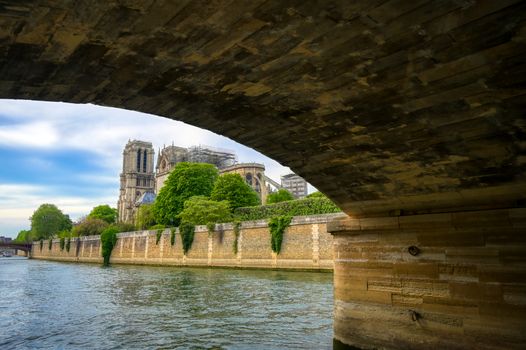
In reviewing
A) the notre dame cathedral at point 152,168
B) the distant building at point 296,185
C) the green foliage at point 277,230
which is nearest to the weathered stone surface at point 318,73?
the green foliage at point 277,230

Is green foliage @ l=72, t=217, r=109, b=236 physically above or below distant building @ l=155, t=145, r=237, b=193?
below

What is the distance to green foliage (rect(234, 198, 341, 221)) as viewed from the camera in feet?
124

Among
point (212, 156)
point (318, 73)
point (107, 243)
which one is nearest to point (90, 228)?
point (107, 243)

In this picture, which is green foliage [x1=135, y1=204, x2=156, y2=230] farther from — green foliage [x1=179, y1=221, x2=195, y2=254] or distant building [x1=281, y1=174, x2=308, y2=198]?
distant building [x1=281, y1=174, x2=308, y2=198]

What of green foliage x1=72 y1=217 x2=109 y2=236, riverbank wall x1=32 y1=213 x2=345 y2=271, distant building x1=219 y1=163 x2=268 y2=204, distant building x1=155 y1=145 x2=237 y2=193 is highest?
distant building x1=155 y1=145 x2=237 y2=193

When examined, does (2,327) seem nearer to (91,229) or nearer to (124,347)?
(124,347)

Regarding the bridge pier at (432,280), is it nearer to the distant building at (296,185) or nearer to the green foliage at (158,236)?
the green foliage at (158,236)

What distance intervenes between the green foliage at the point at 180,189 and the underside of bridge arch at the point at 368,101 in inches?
2131

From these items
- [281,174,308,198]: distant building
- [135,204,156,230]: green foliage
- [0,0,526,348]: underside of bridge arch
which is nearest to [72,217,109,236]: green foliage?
[135,204,156,230]: green foliage

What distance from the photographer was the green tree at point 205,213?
46969mm

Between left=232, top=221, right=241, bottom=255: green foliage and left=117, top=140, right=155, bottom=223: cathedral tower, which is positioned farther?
left=117, top=140, right=155, bottom=223: cathedral tower

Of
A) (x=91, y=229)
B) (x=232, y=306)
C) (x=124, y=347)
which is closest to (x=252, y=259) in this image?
(x=232, y=306)

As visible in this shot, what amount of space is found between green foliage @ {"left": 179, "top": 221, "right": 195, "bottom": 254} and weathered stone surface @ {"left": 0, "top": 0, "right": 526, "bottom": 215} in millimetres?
39314

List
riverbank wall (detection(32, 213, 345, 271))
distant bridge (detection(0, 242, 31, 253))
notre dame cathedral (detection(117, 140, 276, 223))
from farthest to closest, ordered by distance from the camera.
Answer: distant bridge (detection(0, 242, 31, 253)) < notre dame cathedral (detection(117, 140, 276, 223)) < riverbank wall (detection(32, 213, 345, 271))
